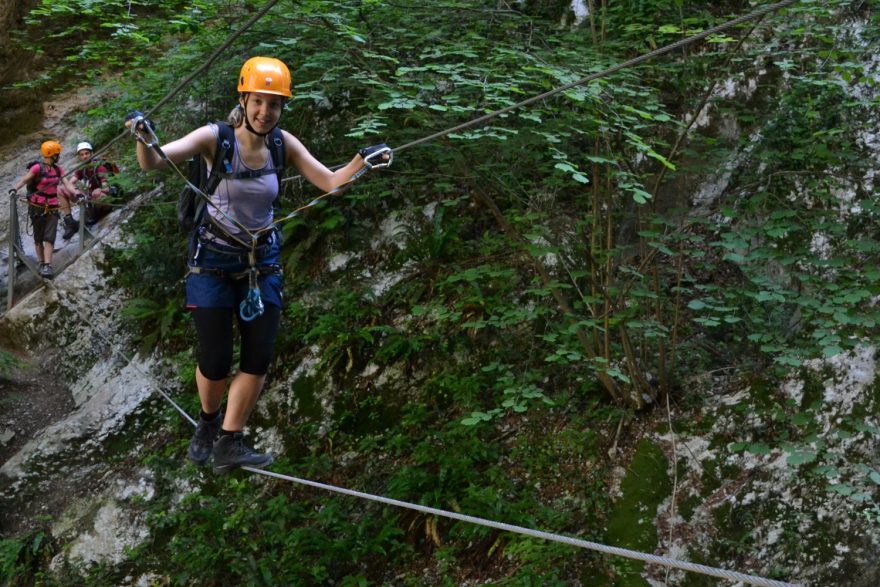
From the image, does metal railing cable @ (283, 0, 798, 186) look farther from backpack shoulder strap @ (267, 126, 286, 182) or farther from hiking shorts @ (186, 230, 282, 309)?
hiking shorts @ (186, 230, 282, 309)

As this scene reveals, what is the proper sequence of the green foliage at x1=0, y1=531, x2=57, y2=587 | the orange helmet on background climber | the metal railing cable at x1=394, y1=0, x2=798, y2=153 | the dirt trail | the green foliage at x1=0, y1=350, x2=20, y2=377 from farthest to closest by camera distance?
1. the orange helmet on background climber
2. the green foliage at x1=0, y1=350, x2=20, y2=377
3. the dirt trail
4. the green foliage at x1=0, y1=531, x2=57, y2=587
5. the metal railing cable at x1=394, y1=0, x2=798, y2=153

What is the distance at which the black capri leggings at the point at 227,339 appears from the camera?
153 inches

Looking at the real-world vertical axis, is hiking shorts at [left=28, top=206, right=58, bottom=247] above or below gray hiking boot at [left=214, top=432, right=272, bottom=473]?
below

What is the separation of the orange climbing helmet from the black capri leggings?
43.4 inches

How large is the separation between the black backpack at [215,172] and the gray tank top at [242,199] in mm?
22

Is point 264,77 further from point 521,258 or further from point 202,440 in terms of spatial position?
point 521,258

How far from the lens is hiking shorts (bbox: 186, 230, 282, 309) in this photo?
380cm

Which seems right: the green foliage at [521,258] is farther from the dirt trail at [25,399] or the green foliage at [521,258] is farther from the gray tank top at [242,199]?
the dirt trail at [25,399]

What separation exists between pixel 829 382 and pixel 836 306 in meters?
1.42

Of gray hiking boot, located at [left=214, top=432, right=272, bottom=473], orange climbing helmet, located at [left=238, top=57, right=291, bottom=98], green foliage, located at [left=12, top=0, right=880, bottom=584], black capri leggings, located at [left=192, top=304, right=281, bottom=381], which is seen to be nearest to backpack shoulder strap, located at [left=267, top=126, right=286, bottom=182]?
orange climbing helmet, located at [left=238, top=57, right=291, bottom=98]

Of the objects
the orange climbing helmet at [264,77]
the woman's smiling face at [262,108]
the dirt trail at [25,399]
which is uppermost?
the orange climbing helmet at [264,77]

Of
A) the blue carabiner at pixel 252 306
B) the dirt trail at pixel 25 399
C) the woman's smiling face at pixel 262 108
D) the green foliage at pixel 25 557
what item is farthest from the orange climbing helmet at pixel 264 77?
the dirt trail at pixel 25 399

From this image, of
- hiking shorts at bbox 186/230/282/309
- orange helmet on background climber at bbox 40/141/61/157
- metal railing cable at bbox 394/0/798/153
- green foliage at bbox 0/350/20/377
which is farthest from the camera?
orange helmet on background climber at bbox 40/141/61/157

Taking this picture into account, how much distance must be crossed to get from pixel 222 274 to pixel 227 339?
37 centimetres
